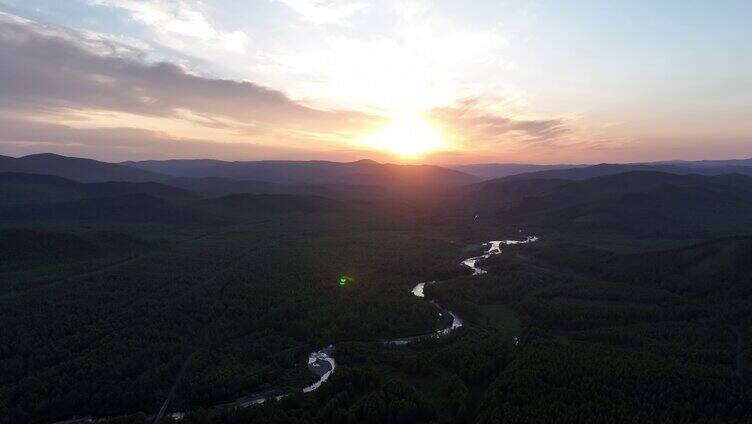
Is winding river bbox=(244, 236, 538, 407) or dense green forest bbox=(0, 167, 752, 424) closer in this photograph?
dense green forest bbox=(0, 167, 752, 424)

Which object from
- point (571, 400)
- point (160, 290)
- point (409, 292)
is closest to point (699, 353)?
point (571, 400)

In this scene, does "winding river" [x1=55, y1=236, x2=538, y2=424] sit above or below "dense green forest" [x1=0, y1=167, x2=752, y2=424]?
below

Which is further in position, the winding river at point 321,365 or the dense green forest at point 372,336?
the winding river at point 321,365

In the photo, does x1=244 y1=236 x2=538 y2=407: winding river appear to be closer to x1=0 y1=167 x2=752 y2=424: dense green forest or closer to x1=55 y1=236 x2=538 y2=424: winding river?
x1=55 y1=236 x2=538 y2=424: winding river

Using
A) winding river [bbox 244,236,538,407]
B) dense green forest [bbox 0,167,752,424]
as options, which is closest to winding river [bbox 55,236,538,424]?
winding river [bbox 244,236,538,407]

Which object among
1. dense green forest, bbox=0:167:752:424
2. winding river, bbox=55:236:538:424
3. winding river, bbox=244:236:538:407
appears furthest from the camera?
winding river, bbox=244:236:538:407

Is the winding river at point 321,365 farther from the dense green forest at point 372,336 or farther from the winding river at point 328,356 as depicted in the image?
the dense green forest at point 372,336

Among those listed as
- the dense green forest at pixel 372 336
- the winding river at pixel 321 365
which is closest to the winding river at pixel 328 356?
the winding river at pixel 321 365

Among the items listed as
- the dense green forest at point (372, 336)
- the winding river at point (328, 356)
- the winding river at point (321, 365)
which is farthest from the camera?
the winding river at point (328, 356)

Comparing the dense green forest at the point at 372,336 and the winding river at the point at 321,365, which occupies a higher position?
the dense green forest at the point at 372,336
